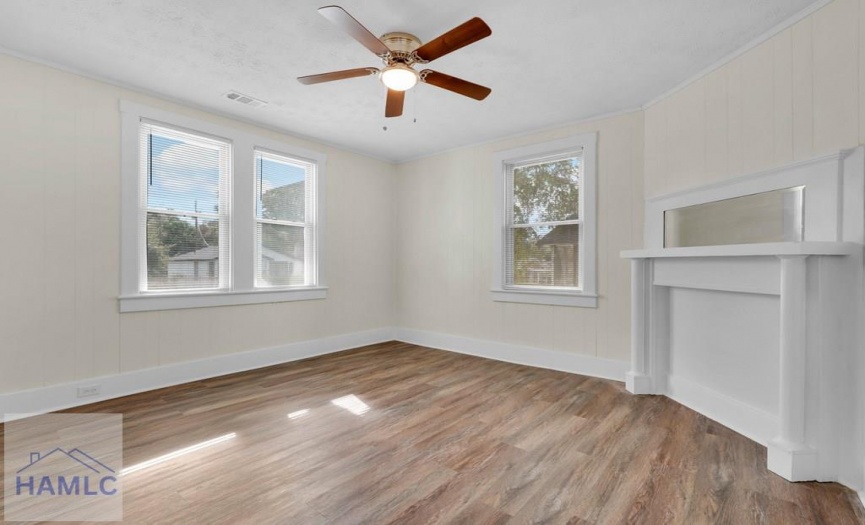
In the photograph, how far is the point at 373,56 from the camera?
9.56 ft

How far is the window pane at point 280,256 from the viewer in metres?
4.44

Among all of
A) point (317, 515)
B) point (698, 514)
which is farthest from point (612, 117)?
point (317, 515)

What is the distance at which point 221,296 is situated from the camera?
4.00 m

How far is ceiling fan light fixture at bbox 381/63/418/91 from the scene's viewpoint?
2.55m

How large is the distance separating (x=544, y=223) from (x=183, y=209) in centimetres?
386

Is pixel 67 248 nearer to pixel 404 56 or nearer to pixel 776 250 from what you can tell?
pixel 404 56

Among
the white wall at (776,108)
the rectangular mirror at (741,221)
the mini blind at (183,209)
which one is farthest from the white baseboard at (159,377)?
the white wall at (776,108)

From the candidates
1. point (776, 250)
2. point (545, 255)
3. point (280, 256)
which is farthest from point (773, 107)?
point (280, 256)

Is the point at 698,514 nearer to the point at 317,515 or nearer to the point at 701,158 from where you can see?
the point at 317,515

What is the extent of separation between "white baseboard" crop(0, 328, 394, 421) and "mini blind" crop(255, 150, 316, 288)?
810mm

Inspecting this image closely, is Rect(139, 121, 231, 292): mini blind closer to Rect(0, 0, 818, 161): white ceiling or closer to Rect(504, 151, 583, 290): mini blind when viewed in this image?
Rect(0, 0, 818, 161): white ceiling

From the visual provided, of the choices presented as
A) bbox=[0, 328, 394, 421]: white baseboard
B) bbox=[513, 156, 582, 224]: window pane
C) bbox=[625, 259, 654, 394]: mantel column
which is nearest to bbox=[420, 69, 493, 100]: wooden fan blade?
bbox=[513, 156, 582, 224]: window pane

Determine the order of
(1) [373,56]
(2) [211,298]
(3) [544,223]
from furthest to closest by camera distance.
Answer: (3) [544,223] → (2) [211,298] → (1) [373,56]

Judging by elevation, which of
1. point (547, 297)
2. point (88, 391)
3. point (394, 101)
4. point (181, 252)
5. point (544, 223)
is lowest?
point (88, 391)
